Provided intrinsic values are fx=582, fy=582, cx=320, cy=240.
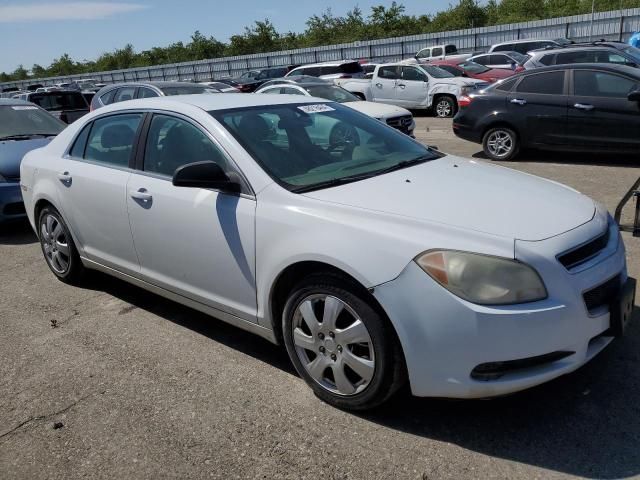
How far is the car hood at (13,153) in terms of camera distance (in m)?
6.72

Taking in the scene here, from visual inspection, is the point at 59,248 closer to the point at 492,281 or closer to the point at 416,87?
the point at 492,281

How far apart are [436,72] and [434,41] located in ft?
68.1

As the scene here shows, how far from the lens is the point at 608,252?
2832 mm

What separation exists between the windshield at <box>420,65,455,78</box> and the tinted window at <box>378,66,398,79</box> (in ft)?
2.60

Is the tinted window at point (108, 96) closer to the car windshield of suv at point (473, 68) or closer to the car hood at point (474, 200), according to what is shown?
the car hood at point (474, 200)

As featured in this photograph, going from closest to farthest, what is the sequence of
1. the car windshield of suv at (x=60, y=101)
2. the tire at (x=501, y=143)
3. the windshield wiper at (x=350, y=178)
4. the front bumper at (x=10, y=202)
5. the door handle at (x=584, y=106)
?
the windshield wiper at (x=350, y=178), the front bumper at (x=10, y=202), the door handle at (x=584, y=106), the tire at (x=501, y=143), the car windshield of suv at (x=60, y=101)

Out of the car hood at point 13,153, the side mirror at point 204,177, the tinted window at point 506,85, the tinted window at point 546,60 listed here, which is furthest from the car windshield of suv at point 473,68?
the side mirror at point 204,177

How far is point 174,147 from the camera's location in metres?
3.74

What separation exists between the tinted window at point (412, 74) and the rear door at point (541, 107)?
791 centimetres

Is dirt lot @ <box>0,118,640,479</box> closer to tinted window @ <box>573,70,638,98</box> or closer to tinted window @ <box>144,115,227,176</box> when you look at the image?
tinted window @ <box>144,115,227,176</box>

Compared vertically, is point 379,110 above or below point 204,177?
below

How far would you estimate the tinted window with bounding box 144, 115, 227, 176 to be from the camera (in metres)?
3.52

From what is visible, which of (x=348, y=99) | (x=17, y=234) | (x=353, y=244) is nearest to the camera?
(x=353, y=244)


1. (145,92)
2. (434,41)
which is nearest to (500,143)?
(145,92)
